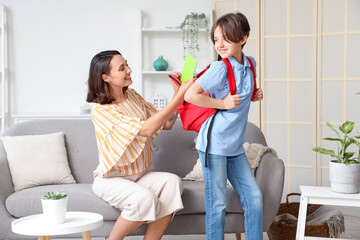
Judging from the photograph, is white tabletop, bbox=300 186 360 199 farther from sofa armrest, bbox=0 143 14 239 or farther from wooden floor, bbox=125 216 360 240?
sofa armrest, bbox=0 143 14 239

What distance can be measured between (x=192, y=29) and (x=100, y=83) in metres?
2.32

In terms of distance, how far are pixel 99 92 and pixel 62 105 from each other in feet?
8.34

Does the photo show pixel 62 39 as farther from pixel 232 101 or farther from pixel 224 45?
pixel 232 101

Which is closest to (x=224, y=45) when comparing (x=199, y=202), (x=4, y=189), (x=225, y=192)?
(x=225, y=192)

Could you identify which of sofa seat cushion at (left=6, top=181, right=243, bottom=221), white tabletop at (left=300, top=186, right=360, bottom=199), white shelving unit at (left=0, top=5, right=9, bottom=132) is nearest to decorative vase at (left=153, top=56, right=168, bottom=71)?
white shelving unit at (left=0, top=5, right=9, bottom=132)

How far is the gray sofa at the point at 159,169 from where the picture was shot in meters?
2.50

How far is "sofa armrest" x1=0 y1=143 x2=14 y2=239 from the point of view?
8.21 ft

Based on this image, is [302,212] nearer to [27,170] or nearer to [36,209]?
[36,209]

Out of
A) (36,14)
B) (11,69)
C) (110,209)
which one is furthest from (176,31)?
(110,209)

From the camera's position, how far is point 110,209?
246cm

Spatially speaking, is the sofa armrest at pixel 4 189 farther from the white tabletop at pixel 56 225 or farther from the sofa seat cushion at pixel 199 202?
the sofa seat cushion at pixel 199 202

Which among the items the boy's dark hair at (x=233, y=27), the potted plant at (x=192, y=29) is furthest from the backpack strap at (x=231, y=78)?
the potted plant at (x=192, y=29)

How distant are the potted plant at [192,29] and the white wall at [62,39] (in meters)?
0.25

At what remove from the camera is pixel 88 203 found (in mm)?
2492
